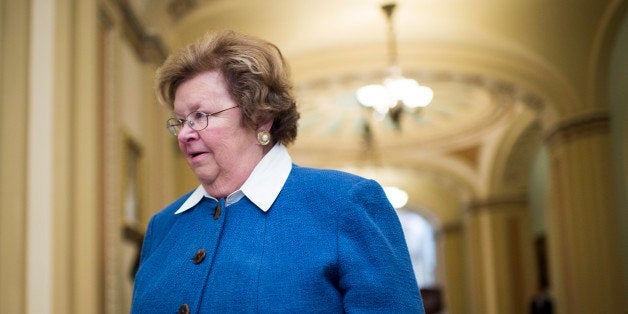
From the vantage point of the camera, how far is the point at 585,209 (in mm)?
11133

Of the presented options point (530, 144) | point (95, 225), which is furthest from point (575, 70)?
point (95, 225)

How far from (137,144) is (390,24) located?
164 inches

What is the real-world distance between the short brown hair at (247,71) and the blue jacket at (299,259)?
202 mm

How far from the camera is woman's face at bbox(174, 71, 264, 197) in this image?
2355mm

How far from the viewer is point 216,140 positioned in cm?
235

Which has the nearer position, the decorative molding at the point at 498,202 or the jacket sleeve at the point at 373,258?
the jacket sleeve at the point at 373,258

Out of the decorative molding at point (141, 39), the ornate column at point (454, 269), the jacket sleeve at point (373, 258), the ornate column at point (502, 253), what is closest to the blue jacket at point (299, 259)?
the jacket sleeve at point (373, 258)

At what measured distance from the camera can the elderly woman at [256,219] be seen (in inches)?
85.0

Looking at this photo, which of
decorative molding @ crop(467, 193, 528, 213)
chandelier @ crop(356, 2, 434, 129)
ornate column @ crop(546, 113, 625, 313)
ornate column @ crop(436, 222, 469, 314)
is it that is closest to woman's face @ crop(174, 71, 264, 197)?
chandelier @ crop(356, 2, 434, 129)

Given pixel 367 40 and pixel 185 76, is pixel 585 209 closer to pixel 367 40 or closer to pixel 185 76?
pixel 367 40

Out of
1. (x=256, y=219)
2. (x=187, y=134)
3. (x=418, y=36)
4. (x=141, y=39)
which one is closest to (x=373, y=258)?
(x=256, y=219)

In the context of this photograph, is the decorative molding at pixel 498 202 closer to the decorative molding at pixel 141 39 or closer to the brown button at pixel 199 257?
the decorative molding at pixel 141 39

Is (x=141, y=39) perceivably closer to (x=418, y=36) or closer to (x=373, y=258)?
(x=418, y=36)

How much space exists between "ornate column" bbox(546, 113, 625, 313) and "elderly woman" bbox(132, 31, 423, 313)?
919 cm
